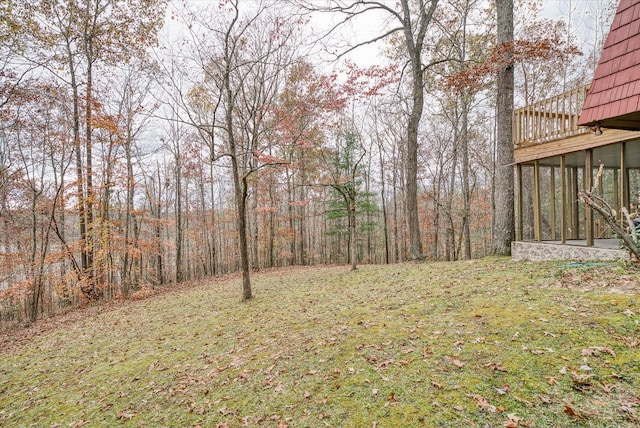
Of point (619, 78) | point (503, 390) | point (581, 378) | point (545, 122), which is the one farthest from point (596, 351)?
point (545, 122)

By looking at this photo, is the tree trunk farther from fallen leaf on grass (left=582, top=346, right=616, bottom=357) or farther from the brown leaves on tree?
fallen leaf on grass (left=582, top=346, right=616, bottom=357)

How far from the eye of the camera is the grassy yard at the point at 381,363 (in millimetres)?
2371

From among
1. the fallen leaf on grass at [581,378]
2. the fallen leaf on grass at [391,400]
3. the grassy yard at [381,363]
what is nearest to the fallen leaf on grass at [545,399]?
the grassy yard at [381,363]

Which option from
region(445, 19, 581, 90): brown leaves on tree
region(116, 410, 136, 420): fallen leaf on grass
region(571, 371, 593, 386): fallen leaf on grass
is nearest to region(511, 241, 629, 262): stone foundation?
region(571, 371, 593, 386): fallen leaf on grass

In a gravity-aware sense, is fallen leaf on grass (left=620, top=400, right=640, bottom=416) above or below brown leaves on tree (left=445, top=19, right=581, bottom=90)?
below

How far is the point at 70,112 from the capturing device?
1169 centimetres

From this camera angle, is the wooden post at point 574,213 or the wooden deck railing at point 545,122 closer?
the wooden deck railing at point 545,122

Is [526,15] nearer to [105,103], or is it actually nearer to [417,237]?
[417,237]

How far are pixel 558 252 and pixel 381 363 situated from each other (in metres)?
5.73

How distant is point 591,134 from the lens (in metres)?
5.96

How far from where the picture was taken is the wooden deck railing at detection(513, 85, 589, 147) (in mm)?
6402

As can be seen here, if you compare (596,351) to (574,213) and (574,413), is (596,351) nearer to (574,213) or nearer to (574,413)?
(574,413)

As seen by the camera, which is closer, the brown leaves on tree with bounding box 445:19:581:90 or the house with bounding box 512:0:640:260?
the house with bounding box 512:0:640:260

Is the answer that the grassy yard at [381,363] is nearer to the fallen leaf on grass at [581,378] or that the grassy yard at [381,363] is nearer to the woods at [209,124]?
the fallen leaf on grass at [581,378]
